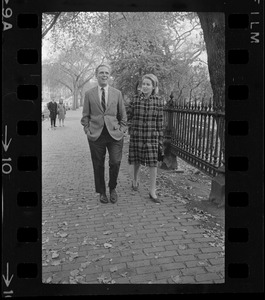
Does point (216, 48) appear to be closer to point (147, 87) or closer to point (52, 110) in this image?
point (147, 87)

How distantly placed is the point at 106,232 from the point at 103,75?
1.54 m

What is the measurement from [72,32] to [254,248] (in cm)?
265

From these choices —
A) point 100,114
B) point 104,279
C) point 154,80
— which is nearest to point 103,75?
point 100,114

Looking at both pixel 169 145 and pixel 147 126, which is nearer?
pixel 147 126

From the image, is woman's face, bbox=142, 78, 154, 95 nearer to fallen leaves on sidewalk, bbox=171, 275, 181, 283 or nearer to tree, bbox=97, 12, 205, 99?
tree, bbox=97, 12, 205, 99

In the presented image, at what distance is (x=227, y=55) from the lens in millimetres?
2309

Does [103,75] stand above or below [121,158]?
above

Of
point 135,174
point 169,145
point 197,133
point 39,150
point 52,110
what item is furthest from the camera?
point 197,133

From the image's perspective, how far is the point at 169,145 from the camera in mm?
3344

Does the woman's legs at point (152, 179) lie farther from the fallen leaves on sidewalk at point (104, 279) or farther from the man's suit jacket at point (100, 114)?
the fallen leaves on sidewalk at point (104, 279)

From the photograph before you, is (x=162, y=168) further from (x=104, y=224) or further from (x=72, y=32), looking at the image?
(x=72, y=32)

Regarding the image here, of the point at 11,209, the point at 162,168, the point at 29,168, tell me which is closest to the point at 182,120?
the point at 162,168

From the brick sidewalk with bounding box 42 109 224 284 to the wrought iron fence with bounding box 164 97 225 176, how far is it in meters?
0.65

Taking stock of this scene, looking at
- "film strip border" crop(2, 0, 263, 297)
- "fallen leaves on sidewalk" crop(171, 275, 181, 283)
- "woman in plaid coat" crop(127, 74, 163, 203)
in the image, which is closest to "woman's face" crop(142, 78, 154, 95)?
"woman in plaid coat" crop(127, 74, 163, 203)
